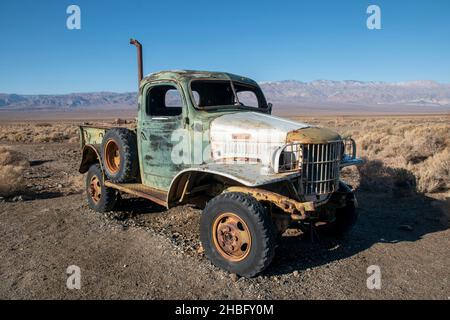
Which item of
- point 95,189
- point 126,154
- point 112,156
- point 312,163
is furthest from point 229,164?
point 95,189

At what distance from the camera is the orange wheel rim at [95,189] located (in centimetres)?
693

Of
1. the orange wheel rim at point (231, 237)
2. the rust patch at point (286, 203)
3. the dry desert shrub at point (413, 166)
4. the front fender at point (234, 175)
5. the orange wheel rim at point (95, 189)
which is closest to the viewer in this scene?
the front fender at point (234, 175)

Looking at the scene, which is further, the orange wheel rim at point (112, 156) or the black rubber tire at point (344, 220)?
the orange wheel rim at point (112, 156)

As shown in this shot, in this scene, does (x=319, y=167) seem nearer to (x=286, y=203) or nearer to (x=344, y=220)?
(x=286, y=203)

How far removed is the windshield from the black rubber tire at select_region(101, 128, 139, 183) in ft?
4.55

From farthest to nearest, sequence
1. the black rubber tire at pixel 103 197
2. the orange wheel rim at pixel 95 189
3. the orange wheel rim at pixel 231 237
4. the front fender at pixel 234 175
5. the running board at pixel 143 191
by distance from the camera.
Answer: the orange wheel rim at pixel 95 189, the black rubber tire at pixel 103 197, the running board at pixel 143 191, the orange wheel rim at pixel 231 237, the front fender at pixel 234 175

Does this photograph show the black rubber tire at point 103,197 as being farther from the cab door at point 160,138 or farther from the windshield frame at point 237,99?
the windshield frame at point 237,99

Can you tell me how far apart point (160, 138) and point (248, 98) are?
1.65 meters

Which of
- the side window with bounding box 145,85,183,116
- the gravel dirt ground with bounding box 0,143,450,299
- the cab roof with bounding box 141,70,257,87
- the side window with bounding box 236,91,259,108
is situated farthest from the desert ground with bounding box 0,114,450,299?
the cab roof with bounding box 141,70,257,87

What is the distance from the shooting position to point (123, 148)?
588 centimetres

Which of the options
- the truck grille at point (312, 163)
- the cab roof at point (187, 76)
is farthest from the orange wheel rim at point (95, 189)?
the truck grille at point (312, 163)

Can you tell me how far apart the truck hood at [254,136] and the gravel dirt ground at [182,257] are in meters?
1.39
